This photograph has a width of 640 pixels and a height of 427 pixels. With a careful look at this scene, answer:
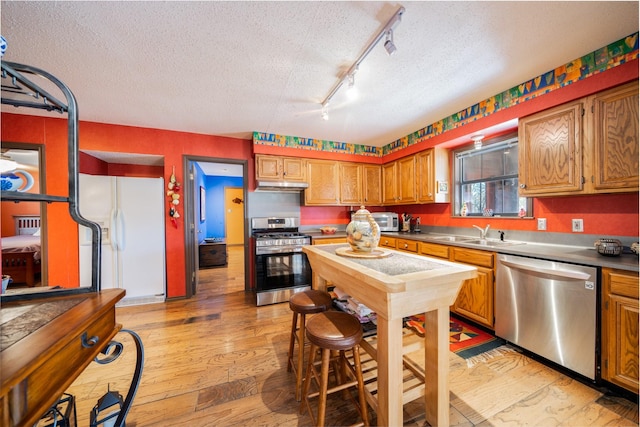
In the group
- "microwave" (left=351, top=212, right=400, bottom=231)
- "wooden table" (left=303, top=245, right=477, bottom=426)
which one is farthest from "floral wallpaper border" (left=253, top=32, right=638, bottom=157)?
"wooden table" (left=303, top=245, right=477, bottom=426)

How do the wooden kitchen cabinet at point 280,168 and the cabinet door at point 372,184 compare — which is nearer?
the wooden kitchen cabinet at point 280,168

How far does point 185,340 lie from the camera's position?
229 centimetres

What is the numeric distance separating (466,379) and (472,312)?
33.9 inches

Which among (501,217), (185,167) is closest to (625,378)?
(501,217)

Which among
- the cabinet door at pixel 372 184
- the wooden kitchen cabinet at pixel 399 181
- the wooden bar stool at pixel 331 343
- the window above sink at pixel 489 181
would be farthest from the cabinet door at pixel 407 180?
the wooden bar stool at pixel 331 343

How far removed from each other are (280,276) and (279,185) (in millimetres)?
1339

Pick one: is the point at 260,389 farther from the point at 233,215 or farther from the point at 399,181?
the point at 233,215

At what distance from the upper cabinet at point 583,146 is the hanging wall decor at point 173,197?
13.6 feet

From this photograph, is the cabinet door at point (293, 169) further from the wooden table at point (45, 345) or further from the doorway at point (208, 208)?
the wooden table at point (45, 345)

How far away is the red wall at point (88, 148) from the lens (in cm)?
282

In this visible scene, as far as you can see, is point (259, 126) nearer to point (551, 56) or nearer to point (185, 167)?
point (185, 167)

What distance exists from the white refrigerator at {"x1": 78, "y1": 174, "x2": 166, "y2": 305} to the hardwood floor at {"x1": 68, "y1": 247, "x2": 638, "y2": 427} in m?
0.90

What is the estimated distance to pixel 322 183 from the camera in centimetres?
389

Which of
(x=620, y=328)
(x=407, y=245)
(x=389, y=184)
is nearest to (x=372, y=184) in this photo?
(x=389, y=184)
